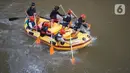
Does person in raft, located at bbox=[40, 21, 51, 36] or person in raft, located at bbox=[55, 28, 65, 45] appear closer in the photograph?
person in raft, located at bbox=[55, 28, 65, 45]

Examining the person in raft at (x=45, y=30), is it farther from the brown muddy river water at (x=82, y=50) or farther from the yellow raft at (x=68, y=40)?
the brown muddy river water at (x=82, y=50)

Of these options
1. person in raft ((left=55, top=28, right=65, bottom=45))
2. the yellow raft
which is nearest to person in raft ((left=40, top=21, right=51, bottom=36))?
the yellow raft

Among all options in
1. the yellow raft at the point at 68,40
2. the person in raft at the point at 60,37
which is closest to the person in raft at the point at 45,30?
the yellow raft at the point at 68,40

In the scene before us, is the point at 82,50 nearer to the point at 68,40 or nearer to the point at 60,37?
the point at 68,40

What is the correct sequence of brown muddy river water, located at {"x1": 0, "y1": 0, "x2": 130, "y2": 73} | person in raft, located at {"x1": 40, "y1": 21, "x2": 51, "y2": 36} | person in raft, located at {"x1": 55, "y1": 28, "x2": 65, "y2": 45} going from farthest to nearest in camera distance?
person in raft, located at {"x1": 40, "y1": 21, "x2": 51, "y2": 36} < person in raft, located at {"x1": 55, "y1": 28, "x2": 65, "y2": 45} < brown muddy river water, located at {"x1": 0, "y1": 0, "x2": 130, "y2": 73}

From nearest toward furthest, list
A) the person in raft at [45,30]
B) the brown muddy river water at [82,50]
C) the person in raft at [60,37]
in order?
the brown muddy river water at [82,50] → the person in raft at [60,37] → the person in raft at [45,30]

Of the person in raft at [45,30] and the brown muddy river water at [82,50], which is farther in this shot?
the person in raft at [45,30]

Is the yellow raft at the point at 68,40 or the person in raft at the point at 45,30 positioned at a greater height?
the person in raft at the point at 45,30

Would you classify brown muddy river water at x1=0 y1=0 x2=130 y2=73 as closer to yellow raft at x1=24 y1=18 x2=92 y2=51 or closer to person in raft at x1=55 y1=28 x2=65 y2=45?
yellow raft at x1=24 y1=18 x2=92 y2=51

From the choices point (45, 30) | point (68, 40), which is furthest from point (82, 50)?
point (45, 30)

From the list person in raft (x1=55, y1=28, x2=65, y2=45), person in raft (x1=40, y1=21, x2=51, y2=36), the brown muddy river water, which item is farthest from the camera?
person in raft (x1=40, y1=21, x2=51, y2=36)

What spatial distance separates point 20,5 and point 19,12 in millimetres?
336

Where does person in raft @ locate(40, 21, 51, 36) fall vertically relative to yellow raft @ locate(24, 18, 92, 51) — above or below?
above

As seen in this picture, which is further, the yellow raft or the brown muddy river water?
the yellow raft
